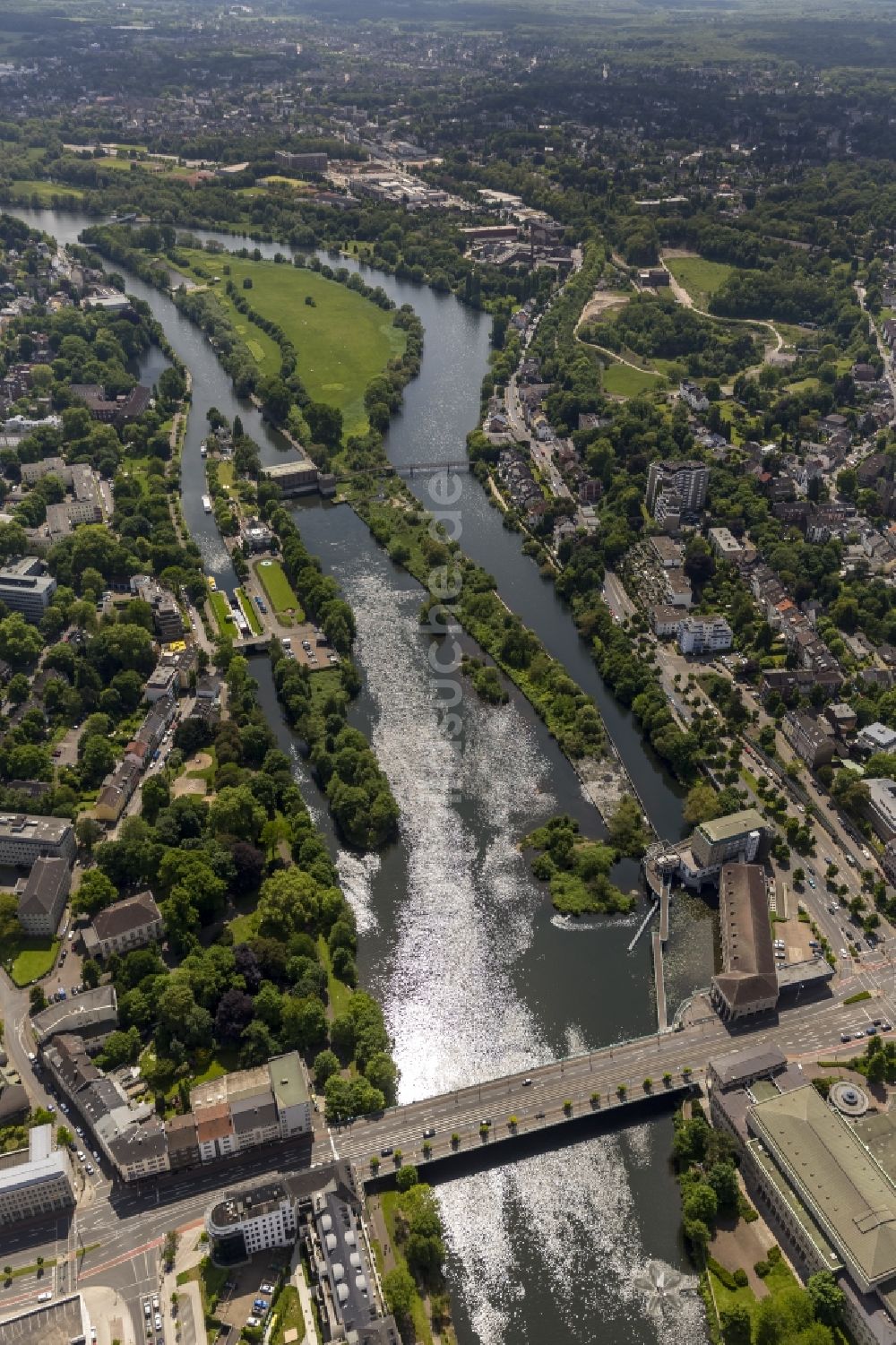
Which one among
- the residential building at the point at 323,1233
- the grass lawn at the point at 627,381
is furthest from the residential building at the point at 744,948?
the grass lawn at the point at 627,381

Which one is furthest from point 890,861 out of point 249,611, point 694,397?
point 694,397

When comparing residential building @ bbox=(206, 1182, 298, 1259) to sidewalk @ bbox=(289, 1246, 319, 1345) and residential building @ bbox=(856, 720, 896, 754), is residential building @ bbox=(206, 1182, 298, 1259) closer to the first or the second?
sidewalk @ bbox=(289, 1246, 319, 1345)

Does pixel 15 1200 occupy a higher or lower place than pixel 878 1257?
lower

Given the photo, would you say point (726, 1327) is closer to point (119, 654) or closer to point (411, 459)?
point (119, 654)

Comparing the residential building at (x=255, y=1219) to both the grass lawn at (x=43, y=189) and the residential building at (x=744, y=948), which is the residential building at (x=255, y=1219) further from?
the grass lawn at (x=43, y=189)

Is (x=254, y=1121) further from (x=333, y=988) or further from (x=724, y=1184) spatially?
(x=724, y=1184)

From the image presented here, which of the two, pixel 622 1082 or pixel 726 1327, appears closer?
pixel 726 1327

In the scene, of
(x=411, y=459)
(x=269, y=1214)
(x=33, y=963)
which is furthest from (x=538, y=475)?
(x=269, y=1214)
